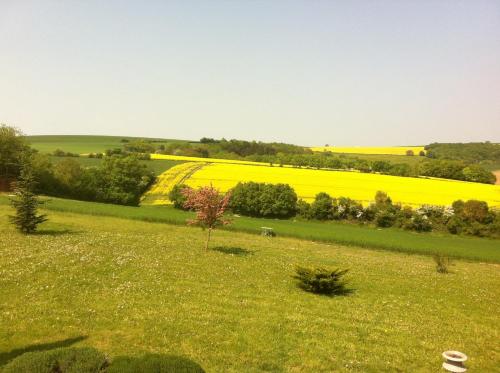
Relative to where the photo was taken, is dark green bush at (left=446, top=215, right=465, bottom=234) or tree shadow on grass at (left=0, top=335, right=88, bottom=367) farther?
dark green bush at (left=446, top=215, right=465, bottom=234)

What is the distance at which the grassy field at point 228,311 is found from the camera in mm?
13336

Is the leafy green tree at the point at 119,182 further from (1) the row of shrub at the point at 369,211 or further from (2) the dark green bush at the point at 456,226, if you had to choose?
(2) the dark green bush at the point at 456,226

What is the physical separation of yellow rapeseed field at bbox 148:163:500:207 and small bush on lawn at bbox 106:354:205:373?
197ft

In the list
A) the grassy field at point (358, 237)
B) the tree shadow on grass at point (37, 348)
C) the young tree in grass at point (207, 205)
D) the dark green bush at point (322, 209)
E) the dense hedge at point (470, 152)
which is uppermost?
the dense hedge at point (470, 152)

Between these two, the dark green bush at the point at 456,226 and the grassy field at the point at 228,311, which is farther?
the dark green bush at the point at 456,226

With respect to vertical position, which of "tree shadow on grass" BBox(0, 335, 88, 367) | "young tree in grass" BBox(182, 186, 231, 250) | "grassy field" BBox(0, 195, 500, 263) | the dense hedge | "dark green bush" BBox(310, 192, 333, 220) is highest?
the dense hedge

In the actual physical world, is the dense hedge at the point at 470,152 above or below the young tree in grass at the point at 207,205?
above

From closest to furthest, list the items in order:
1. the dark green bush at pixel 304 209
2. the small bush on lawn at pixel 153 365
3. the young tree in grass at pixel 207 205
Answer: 1. the small bush on lawn at pixel 153 365
2. the young tree in grass at pixel 207 205
3. the dark green bush at pixel 304 209

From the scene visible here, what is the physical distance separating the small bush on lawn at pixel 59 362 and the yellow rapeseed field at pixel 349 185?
6038cm

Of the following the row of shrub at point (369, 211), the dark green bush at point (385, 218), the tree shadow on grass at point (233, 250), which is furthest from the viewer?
the dark green bush at point (385, 218)

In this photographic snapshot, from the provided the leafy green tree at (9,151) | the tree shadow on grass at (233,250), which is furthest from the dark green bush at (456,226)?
the leafy green tree at (9,151)

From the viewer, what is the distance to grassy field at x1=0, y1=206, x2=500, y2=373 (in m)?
13.3

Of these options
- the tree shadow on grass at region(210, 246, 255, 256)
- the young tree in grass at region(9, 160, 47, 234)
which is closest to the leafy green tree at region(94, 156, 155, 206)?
the young tree in grass at region(9, 160, 47, 234)

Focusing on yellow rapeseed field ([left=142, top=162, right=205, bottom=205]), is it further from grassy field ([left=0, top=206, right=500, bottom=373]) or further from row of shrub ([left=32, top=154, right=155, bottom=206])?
grassy field ([left=0, top=206, right=500, bottom=373])
